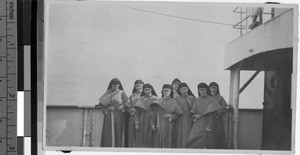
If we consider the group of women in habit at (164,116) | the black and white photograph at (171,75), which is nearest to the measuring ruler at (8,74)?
the black and white photograph at (171,75)

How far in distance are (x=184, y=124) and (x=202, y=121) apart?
6 centimetres

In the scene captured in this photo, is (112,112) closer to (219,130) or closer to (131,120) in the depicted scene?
(131,120)

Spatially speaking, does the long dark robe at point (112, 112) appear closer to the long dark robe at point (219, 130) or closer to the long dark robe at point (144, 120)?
the long dark robe at point (144, 120)

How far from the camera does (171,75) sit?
1861 millimetres

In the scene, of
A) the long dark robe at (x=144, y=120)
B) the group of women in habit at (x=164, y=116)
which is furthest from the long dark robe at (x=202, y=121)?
the long dark robe at (x=144, y=120)

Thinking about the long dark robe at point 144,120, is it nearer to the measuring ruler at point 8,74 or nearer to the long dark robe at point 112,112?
the long dark robe at point 112,112

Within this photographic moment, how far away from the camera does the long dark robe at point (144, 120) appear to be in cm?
187

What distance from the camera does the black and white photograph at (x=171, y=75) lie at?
1852 mm

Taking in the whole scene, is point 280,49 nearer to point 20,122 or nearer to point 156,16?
point 156,16

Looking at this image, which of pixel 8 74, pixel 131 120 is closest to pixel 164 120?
pixel 131 120

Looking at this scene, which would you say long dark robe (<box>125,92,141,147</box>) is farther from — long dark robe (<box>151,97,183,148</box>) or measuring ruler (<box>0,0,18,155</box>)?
measuring ruler (<box>0,0,18,155</box>)

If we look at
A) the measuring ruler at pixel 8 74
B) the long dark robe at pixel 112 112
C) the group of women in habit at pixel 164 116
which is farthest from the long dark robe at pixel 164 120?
the measuring ruler at pixel 8 74

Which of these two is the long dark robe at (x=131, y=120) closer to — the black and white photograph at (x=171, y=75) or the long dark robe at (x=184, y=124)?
the black and white photograph at (x=171, y=75)

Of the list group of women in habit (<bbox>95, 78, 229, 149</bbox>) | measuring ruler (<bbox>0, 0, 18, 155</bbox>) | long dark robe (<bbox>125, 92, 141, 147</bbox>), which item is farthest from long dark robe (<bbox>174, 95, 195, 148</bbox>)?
measuring ruler (<bbox>0, 0, 18, 155</bbox>)
